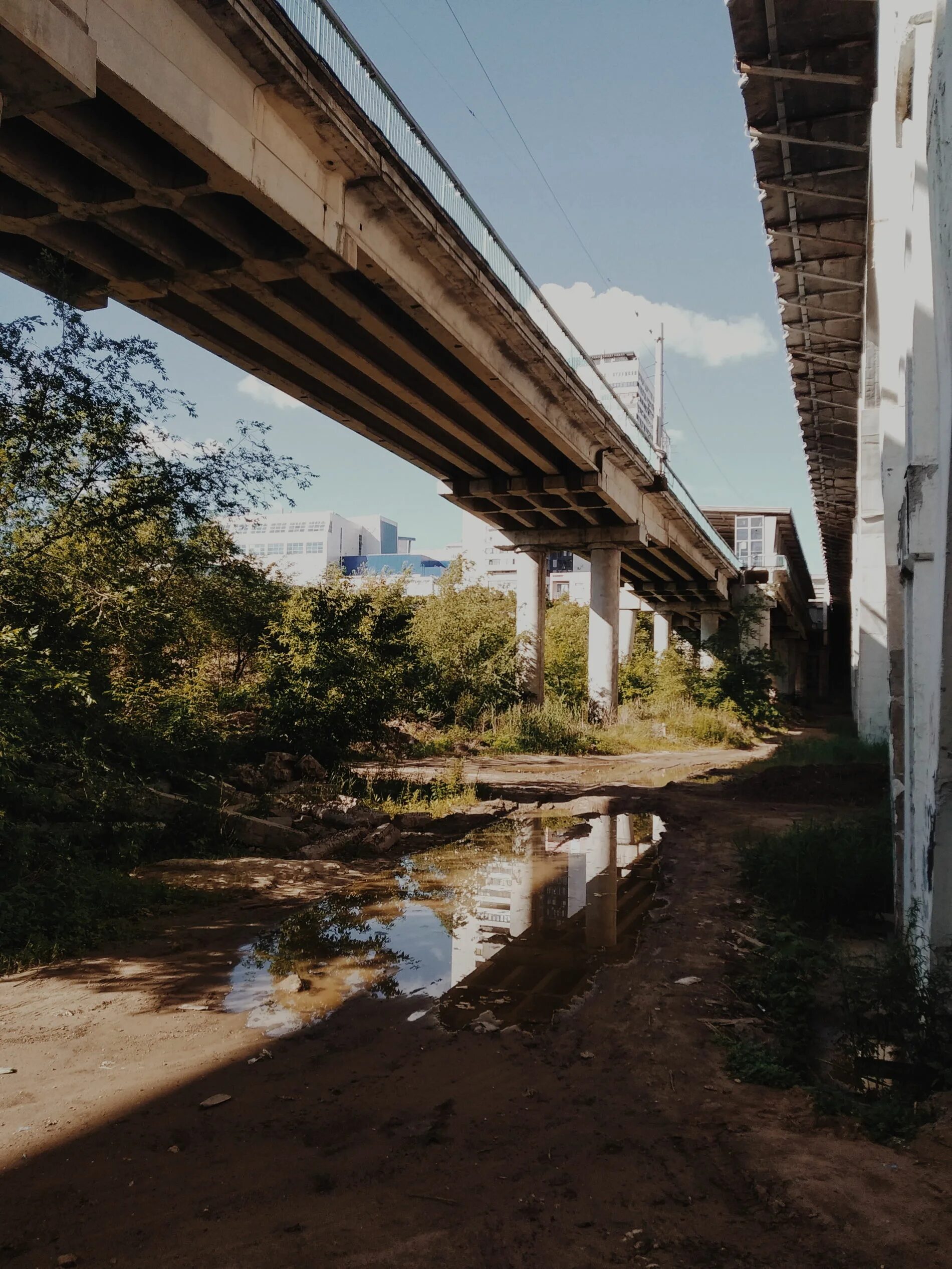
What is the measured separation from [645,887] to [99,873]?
5250 millimetres

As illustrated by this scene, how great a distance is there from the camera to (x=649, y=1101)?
423cm

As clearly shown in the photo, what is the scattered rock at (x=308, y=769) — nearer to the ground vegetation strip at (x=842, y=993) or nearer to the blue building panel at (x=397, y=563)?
the ground vegetation strip at (x=842, y=993)

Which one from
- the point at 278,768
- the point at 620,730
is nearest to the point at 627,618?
the point at 620,730

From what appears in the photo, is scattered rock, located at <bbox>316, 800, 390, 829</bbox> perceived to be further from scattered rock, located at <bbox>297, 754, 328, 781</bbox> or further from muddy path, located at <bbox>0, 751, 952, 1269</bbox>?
muddy path, located at <bbox>0, 751, 952, 1269</bbox>

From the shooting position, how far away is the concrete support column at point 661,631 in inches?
1971

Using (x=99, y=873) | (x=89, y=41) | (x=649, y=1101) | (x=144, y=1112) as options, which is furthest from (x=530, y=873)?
(x=89, y=41)

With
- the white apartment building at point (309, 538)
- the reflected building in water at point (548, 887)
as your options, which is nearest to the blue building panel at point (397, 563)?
the white apartment building at point (309, 538)

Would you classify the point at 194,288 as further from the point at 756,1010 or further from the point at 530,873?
the point at 756,1010

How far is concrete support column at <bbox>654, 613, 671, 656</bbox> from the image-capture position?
5006 centimetres

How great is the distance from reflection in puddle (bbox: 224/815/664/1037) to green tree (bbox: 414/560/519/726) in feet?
47.0

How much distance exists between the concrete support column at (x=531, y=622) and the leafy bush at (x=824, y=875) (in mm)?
17720

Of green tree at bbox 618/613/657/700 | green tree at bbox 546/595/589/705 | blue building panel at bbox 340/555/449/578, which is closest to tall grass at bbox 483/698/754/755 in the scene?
green tree at bbox 546/595/589/705

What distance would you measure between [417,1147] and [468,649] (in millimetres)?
22395

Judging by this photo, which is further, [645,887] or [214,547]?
[214,547]
